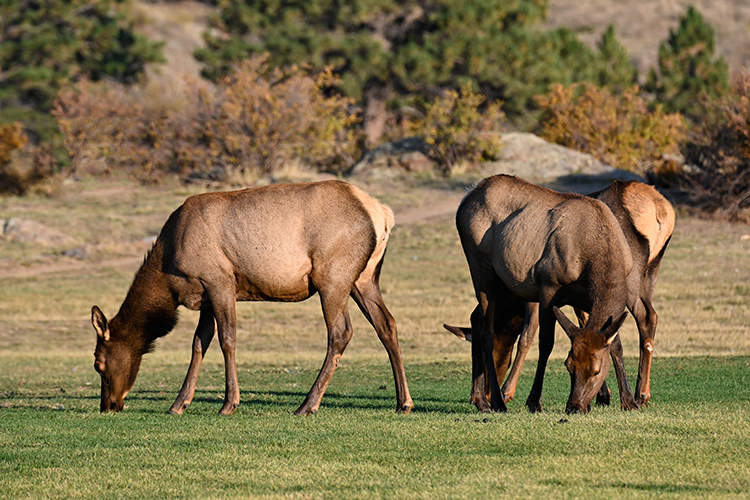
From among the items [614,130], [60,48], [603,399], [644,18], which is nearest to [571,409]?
[603,399]

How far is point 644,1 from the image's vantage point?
104500 millimetres

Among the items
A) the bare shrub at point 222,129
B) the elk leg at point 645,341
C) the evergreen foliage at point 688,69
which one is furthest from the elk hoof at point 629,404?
the evergreen foliage at point 688,69

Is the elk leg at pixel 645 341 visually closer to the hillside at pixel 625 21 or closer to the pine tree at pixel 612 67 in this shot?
the pine tree at pixel 612 67

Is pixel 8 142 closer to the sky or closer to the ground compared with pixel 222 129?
closer to the ground

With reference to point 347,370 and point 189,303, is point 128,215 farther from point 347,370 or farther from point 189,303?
point 189,303

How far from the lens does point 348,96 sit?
1866 inches

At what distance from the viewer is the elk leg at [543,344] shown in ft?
31.5

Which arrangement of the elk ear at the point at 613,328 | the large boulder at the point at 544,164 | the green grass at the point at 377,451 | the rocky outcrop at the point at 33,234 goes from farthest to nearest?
the large boulder at the point at 544,164, the rocky outcrop at the point at 33,234, the elk ear at the point at 613,328, the green grass at the point at 377,451

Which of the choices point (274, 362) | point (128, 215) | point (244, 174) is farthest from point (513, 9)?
point (274, 362)

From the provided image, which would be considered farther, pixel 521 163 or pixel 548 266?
pixel 521 163

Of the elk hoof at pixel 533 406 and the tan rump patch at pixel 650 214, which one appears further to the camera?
the tan rump patch at pixel 650 214

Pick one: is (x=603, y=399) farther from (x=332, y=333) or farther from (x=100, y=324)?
(x=100, y=324)

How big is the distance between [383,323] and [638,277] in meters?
2.81

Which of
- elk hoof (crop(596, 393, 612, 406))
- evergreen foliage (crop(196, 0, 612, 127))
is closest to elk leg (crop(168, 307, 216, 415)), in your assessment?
elk hoof (crop(596, 393, 612, 406))
